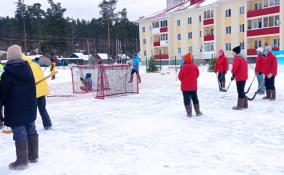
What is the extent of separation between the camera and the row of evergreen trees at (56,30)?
6581 centimetres

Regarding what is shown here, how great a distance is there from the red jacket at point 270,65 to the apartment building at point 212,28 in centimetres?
3059

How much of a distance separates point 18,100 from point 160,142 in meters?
2.39

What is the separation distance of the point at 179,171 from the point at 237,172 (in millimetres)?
694

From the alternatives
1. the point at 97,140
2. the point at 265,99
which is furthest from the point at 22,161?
the point at 265,99

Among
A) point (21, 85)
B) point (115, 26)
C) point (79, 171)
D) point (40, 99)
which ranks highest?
point (115, 26)

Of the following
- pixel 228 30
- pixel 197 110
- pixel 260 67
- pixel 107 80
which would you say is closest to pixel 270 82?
pixel 260 67

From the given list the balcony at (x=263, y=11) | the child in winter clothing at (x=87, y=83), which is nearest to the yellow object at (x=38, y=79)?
the child in winter clothing at (x=87, y=83)

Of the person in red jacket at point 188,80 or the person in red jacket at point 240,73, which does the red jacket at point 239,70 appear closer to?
the person in red jacket at point 240,73

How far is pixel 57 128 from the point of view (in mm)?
6777

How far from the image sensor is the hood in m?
4.03

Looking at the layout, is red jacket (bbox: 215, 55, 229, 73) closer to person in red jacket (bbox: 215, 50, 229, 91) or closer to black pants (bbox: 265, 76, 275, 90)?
person in red jacket (bbox: 215, 50, 229, 91)

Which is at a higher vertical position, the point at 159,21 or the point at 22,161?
the point at 159,21

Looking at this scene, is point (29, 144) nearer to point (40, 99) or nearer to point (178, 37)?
point (40, 99)

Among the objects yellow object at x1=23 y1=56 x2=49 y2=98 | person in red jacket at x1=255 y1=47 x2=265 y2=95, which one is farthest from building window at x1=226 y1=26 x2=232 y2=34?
yellow object at x1=23 y1=56 x2=49 y2=98
